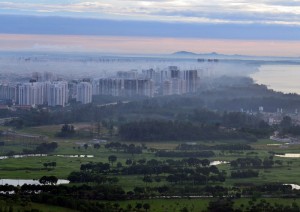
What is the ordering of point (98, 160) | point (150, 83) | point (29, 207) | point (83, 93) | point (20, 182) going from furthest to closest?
point (150, 83) < point (83, 93) < point (98, 160) < point (20, 182) < point (29, 207)

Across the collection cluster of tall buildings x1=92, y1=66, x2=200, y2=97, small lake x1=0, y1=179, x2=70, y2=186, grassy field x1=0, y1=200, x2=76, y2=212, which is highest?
cluster of tall buildings x1=92, y1=66, x2=200, y2=97

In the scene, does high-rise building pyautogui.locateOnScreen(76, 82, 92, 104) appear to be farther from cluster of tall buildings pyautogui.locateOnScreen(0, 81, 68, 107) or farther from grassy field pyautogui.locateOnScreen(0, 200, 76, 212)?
grassy field pyautogui.locateOnScreen(0, 200, 76, 212)

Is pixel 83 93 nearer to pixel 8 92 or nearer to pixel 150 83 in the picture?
pixel 8 92

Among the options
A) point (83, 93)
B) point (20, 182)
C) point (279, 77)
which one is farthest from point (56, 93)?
point (20, 182)

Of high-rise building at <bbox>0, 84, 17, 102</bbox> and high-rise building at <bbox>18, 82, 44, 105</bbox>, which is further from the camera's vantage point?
high-rise building at <bbox>0, 84, 17, 102</bbox>

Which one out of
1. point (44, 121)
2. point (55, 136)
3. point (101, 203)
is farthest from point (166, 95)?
point (101, 203)

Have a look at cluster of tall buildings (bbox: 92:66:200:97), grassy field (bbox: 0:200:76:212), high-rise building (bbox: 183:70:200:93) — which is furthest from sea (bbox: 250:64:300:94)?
grassy field (bbox: 0:200:76:212)

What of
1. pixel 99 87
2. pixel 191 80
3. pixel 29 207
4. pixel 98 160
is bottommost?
pixel 29 207

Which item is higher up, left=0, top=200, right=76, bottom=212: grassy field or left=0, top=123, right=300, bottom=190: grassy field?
left=0, top=123, right=300, bottom=190: grassy field

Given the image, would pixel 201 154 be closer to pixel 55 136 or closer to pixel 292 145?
pixel 292 145
